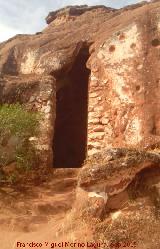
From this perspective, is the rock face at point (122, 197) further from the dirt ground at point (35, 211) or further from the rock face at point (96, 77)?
the rock face at point (96, 77)

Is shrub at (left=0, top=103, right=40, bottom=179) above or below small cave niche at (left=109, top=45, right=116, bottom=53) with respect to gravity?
below

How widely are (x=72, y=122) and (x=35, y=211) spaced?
22.5 ft

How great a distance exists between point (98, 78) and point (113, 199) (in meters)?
5.71

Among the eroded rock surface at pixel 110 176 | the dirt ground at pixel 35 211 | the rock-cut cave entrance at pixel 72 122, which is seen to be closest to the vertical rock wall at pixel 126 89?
the dirt ground at pixel 35 211

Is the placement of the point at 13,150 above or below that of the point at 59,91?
below

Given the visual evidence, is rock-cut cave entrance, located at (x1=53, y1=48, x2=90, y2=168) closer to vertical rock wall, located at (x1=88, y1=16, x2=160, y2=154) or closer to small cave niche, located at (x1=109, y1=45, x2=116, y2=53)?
small cave niche, located at (x1=109, y1=45, x2=116, y2=53)

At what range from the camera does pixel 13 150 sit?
9.05m

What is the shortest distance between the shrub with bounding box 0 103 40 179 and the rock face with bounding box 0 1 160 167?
139 centimetres

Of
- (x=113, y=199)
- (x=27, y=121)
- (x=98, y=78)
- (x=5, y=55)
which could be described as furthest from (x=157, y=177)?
(x=5, y=55)

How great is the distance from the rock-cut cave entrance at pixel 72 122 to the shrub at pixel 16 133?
5037mm

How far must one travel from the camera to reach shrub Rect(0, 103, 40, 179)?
8.92m

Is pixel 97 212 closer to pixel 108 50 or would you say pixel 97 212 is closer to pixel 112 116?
pixel 112 116

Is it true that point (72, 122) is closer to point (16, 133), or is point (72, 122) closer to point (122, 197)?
point (16, 133)

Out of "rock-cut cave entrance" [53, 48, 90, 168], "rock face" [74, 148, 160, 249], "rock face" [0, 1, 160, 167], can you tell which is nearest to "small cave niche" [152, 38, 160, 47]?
"rock face" [0, 1, 160, 167]
